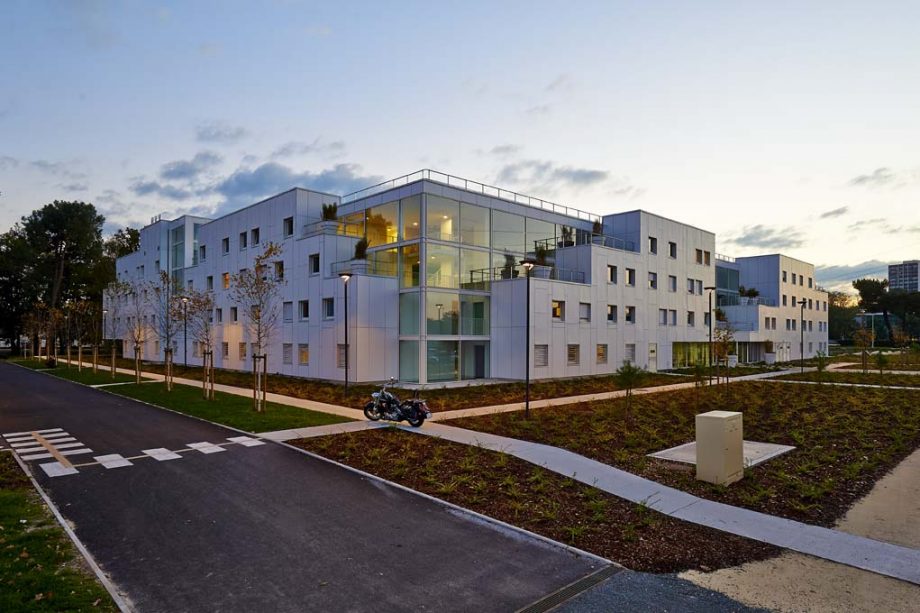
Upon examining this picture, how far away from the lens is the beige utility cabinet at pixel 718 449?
378 inches

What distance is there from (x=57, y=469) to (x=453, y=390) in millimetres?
16994

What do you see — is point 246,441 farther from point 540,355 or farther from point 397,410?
point 540,355

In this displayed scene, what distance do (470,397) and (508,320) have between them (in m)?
8.93

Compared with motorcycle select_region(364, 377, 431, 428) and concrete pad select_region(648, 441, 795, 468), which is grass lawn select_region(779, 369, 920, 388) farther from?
motorcycle select_region(364, 377, 431, 428)

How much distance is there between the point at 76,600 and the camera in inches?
206

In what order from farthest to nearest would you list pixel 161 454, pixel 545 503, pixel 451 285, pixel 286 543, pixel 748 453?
pixel 451 285, pixel 748 453, pixel 161 454, pixel 545 503, pixel 286 543

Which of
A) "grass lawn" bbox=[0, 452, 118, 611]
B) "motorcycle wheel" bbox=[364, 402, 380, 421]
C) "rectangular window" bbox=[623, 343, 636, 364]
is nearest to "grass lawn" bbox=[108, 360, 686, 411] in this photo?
"motorcycle wheel" bbox=[364, 402, 380, 421]

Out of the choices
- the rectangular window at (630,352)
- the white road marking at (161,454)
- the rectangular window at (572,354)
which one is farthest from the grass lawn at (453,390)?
the white road marking at (161,454)

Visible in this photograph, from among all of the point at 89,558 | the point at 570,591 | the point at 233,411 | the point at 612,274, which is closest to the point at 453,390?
the point at 233,411

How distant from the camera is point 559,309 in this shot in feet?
107

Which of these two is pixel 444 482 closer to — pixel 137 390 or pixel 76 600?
pixel 76 600

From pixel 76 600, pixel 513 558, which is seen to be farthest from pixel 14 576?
pixel 513 558

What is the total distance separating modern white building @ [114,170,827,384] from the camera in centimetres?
2905

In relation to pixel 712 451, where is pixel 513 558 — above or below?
below
